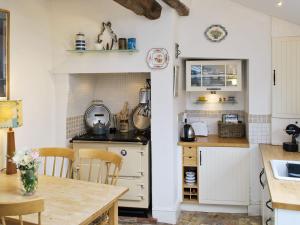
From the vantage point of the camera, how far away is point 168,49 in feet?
11.9

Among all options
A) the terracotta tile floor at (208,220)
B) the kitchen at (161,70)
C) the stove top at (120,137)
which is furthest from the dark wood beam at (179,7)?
the terracotta tile floor at (208,220)

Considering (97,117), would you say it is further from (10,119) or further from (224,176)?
(224,176)

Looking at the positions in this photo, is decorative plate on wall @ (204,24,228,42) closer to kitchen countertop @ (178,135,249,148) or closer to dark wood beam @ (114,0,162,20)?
dark wood beam @ (114,0,162,20)

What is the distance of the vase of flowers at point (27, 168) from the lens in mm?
2131

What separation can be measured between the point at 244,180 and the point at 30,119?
97.6 inches

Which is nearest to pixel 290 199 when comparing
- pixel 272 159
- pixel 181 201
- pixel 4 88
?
pixel 272 159

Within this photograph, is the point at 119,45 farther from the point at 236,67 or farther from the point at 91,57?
the point at 236,67

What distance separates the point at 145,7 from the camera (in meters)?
3.30

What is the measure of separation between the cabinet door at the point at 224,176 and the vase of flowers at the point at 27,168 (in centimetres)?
222

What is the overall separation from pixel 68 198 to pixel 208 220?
6.95ft

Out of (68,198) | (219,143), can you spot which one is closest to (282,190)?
(68,198)

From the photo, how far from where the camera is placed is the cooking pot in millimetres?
4204

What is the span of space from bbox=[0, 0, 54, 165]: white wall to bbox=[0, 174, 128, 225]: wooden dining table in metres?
0.90

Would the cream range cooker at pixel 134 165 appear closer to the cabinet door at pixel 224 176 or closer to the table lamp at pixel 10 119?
the cabinet door at pixel 224 176
